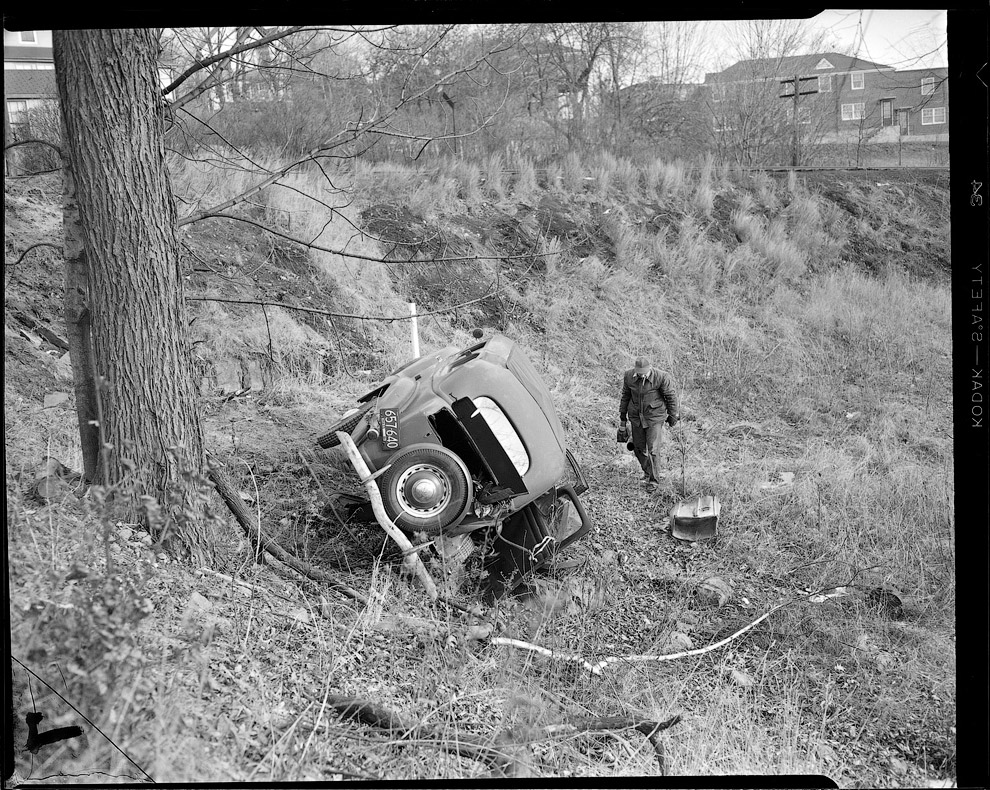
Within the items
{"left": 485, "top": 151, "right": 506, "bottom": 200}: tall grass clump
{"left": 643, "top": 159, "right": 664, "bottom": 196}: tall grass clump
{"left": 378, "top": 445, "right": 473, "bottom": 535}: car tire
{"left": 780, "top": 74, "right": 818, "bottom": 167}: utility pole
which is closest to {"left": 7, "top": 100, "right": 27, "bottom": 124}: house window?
{"left": 378, "top": 445, "right": 473, "bottom": 535}: car tire

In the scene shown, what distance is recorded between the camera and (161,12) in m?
3.67

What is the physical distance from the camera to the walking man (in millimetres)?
8094

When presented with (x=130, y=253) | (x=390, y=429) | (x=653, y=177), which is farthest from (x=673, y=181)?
(x=130, y=253)

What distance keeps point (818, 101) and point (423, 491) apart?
50.5ft

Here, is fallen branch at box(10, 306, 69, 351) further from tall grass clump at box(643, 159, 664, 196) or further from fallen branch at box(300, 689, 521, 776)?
tall grass clump at box(643, 159, 664, 196)

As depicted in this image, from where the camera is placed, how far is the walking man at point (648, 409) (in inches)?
319

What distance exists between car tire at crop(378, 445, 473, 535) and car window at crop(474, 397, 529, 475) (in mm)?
392

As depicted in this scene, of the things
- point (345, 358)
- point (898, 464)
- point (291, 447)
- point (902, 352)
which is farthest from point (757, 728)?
point (902, 352)

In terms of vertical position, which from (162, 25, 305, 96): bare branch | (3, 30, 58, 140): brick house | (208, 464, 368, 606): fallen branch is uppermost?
(3, 30, 58, 140): brick house

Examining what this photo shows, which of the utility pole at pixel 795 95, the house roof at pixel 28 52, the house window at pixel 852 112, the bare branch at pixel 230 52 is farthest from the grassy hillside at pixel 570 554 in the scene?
the house window at pixel 852 112

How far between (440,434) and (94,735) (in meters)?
2.75

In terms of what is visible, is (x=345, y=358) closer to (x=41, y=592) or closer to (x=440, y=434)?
(x=440, y=434)

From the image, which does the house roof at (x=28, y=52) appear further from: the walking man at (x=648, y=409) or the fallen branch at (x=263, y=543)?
the walking man at (x=648, y=409)

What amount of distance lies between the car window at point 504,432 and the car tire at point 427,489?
0.39m
